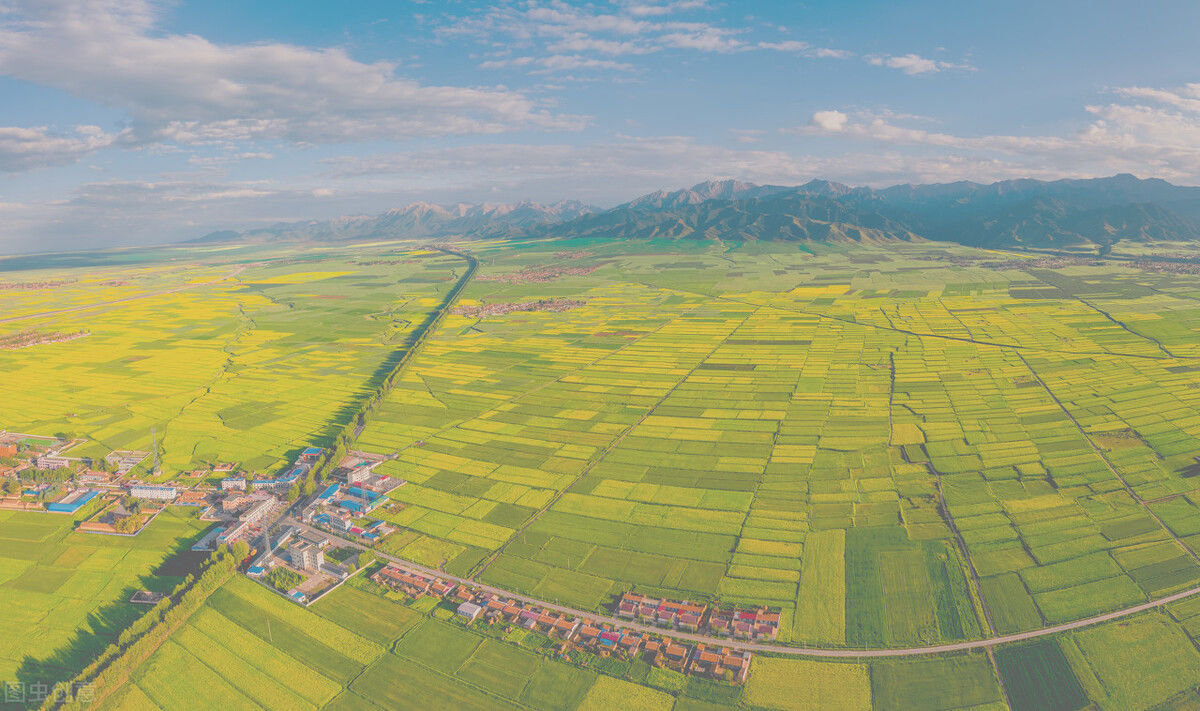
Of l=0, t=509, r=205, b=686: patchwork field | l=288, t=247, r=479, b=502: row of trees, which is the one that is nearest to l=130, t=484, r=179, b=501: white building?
l=0, t=509, r=205, b=686: patchwork field

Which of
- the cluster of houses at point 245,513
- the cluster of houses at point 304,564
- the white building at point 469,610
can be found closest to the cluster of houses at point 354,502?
the cluster of houses at point 304,564

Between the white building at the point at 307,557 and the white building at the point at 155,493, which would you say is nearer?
the white building at the point at 307,557

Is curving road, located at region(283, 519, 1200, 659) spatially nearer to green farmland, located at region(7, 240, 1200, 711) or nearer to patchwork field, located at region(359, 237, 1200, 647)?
green farmland, located at region(7, 240, 1200, 711)

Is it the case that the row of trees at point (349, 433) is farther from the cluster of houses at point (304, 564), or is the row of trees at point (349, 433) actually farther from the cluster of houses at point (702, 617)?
the cluster of houses at point (702, 617)

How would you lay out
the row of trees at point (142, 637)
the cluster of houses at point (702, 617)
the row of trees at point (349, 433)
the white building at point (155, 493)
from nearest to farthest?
the row of trees at point (142, 637)
the cluster of houses at point (702, 617)
the white building at point (155, 493)
the row of trees at point (349, 433)

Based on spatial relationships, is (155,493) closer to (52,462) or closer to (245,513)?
(245,513)

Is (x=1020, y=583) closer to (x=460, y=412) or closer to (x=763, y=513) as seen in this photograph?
(x=763, y=513)

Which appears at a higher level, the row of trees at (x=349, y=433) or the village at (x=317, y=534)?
the row of trees at (x=349, y=433)

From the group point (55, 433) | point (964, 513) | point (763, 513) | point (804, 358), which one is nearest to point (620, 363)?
point (804, 358)
